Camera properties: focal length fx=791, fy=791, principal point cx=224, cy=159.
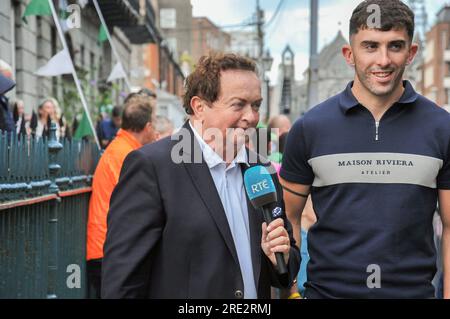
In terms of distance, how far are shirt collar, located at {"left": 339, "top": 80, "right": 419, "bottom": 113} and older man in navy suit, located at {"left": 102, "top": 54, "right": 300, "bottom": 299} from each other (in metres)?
0.53

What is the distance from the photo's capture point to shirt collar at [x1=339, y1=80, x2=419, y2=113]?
3.43 metres

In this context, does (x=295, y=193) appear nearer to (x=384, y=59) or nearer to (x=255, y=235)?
(x=255, y=235)

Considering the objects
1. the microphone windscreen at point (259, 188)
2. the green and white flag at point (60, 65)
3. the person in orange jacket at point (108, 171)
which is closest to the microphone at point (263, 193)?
the microphone windscreen at point (259, 188)

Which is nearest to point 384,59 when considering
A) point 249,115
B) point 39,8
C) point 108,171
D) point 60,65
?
point 249,115

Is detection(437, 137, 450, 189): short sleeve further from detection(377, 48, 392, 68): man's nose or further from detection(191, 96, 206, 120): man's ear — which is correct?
detection(191, 96, 206, 120): man's ear

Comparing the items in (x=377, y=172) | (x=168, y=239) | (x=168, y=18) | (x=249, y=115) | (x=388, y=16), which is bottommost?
(x=168, y=239)

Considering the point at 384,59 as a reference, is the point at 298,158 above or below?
below

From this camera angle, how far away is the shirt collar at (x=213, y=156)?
313 centimetres

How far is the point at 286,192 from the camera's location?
3.71 m

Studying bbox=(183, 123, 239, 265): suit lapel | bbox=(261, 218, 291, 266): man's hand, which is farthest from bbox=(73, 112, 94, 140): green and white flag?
bbox=(261, 218, 291, 266): man's hand

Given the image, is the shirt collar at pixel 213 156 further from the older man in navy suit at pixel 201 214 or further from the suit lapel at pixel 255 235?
the suit lapel at pixel 255 235

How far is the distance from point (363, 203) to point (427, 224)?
283 millimetres

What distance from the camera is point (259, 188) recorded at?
9.82 ft

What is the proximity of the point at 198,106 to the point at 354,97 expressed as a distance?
2.50 ft
